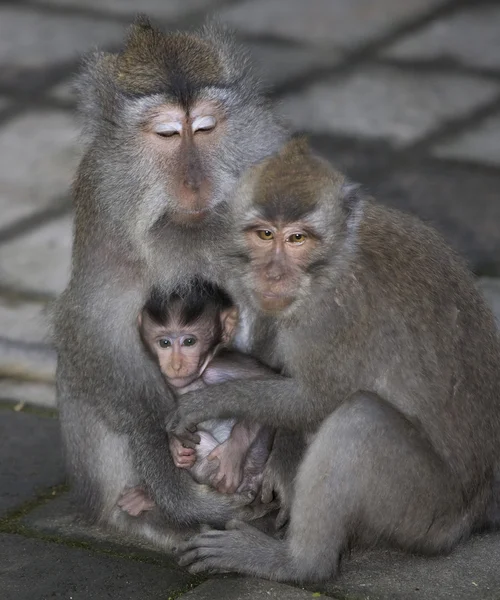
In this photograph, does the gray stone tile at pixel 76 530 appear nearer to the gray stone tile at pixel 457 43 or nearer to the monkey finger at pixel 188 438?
the monkey finger at pixel 188 438

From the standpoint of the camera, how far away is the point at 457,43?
1090 cm

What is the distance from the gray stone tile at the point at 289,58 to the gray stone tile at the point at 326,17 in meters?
0.20

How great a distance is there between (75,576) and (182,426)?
64cm

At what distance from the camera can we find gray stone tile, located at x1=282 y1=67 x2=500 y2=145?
9688 mm

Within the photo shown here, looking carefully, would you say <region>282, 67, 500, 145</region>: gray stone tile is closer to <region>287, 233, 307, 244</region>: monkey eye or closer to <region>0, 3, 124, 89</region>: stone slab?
<region>0, 3, 124, 89</region>: stone slab

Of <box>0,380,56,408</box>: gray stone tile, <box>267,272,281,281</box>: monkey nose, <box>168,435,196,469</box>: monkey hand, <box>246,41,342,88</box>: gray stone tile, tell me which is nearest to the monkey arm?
<box>168,435,196,469</box>: monkey hand

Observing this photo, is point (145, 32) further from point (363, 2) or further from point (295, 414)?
point (363, 2)

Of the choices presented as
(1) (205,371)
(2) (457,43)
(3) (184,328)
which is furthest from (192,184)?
(2) (457,43)

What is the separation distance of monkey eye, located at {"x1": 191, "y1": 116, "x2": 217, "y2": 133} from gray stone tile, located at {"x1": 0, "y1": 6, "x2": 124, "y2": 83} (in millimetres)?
5669

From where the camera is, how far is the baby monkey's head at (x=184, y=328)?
17.7 ft

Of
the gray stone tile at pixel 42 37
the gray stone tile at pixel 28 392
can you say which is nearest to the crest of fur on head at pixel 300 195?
the gray stone tile at pixel 28 392

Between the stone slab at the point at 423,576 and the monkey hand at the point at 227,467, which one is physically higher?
the monkey hand at the point at 227,467

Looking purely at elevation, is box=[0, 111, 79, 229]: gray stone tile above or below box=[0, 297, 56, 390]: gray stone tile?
above

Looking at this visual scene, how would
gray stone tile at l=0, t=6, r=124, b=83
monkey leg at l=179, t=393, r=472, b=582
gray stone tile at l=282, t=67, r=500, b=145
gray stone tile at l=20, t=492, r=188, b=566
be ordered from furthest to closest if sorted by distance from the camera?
gray stone tile at l=0, t=6, r=124, b=83 → gray stone tile at l=282, t=67, r=500, b=145 → gray stone tile at l=20, t=492, r=188, b=566 → monkey leg at l=179, t=393, r=472, b=582
